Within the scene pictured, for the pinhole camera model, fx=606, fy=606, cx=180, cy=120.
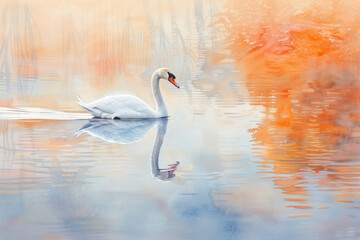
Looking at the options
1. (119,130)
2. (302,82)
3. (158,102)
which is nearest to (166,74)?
(158,102)

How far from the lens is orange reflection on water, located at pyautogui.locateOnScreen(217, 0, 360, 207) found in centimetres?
379

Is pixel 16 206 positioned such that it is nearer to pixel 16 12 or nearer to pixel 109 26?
pixel 16 12

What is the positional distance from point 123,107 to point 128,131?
746 millimetres

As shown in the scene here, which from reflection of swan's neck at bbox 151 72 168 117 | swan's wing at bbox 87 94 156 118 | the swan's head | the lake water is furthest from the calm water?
the swan's head

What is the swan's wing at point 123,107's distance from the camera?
600cm

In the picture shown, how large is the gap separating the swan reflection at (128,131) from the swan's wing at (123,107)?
72mm

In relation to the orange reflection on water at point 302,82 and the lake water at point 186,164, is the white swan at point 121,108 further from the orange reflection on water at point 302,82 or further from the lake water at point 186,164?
the orange reflection on water at point 302,82

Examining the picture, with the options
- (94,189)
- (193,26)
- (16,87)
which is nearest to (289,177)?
(94,189)

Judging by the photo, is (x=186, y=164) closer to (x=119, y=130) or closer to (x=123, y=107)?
(x=119, y=130)

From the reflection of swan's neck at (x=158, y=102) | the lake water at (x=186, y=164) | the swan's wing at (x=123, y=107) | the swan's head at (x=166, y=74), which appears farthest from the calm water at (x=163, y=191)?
the swan's head at (x=166, y=74)

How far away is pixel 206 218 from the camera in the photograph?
271cm

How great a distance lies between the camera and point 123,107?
6.00 meters

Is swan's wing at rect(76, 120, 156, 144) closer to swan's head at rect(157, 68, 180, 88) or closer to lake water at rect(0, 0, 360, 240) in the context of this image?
lake water at rect(0, 0, 360, 240)

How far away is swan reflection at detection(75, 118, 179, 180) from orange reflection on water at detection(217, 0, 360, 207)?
29.0 inches
